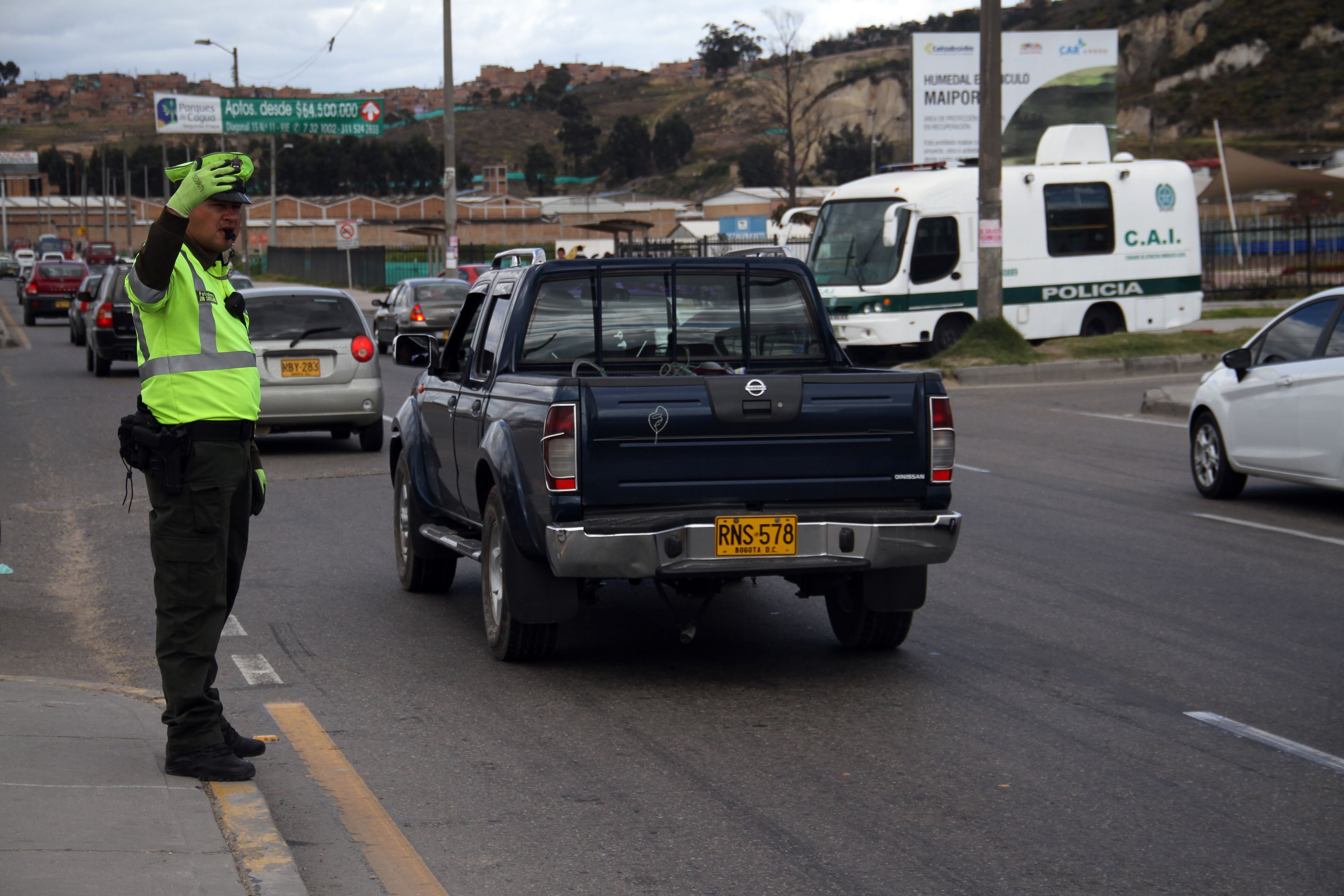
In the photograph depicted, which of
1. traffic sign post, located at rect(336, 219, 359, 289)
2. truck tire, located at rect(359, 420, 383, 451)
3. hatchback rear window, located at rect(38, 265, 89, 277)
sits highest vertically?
traffic sign post, located at rect(336, 219, 359, 289)

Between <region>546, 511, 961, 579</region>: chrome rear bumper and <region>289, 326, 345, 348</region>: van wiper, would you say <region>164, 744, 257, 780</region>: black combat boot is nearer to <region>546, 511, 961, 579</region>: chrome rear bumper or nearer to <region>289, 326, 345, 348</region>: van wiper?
<region>546, 511, 961, 579</region>: chrome rear bumper

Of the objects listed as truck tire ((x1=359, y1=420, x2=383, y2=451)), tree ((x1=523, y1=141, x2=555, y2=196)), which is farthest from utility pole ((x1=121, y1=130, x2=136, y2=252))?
truck tire ((x1=359, y1=420, x2=383, y2=451))

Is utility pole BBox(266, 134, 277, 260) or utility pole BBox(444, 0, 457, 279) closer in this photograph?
utility pole BBox(444, 0, 457, 279)

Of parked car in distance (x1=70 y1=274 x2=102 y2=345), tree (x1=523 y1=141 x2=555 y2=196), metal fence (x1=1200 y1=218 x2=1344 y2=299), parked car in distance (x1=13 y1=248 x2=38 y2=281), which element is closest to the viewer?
parked car in distance (x1=70 y1=274 x2=102 y2=345)

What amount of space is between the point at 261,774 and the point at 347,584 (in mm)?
3722

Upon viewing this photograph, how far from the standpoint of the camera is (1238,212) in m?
71.8

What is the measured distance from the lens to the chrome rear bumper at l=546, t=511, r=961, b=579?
242 inches

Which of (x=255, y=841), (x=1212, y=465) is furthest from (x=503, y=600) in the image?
(x=1212, y=465)

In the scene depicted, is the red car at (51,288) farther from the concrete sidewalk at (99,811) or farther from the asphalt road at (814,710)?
the concrete sidewalk at (99,811)

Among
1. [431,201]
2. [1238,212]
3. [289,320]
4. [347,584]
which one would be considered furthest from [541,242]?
[347,584]

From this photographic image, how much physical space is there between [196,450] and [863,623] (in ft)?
11.1

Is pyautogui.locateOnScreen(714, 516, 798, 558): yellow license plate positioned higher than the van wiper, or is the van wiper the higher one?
the van wiper

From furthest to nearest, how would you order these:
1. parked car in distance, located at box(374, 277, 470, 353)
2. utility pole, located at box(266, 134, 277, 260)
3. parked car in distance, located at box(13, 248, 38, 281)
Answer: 1. parked car in distance, located at box(13, 248, 38, 281)
2. utility pole, located at box(266, 134, 277, 260)
3. parked car in distance, located at box(374, 277, 470, 353)

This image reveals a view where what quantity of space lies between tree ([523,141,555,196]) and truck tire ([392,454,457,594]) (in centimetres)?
15332
